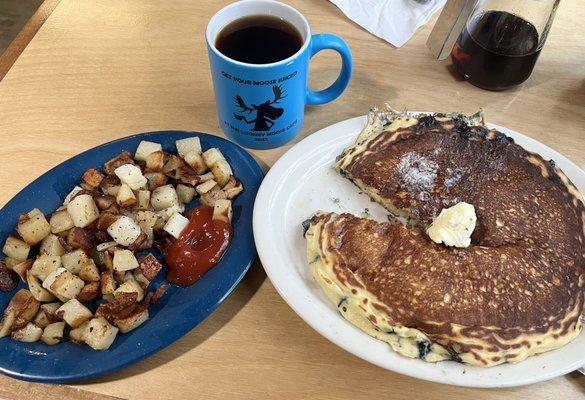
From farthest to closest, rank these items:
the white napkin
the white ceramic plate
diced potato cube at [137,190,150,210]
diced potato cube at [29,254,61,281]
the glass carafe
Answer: the white napkin → the glass carafe → diced potato cube at [137,190,150,210] → diced potato cube at [29,254,61,281] → the white ceramic plate

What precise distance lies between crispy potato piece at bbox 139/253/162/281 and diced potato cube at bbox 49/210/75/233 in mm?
160

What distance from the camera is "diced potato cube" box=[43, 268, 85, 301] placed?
2.79ft

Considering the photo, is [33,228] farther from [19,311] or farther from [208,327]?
[208,327]

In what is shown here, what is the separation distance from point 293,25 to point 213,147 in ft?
0.98

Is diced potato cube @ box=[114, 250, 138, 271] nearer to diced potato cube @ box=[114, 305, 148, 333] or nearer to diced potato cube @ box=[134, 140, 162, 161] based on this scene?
diced potato cube @ box=[114, 305, 148, 333]

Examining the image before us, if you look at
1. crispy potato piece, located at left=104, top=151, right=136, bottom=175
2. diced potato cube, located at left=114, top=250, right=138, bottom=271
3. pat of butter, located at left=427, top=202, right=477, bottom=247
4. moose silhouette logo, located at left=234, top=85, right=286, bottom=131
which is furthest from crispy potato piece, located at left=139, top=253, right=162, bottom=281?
pat of butter, located at left=427, top=202, right=477, bottom=247

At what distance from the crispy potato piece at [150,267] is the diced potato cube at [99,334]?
110 mm

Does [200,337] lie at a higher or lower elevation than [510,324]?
lower

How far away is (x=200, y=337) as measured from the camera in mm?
887

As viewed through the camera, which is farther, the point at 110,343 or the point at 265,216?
the point at 265,216

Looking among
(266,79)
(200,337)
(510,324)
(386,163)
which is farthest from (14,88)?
(510,324)

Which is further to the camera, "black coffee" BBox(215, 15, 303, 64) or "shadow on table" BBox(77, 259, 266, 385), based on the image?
"black coffee" BBox(215, 15, 303, 64)

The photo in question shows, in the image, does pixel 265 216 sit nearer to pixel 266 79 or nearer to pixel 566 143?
pixel 266 79

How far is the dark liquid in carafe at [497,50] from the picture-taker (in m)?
1.17
